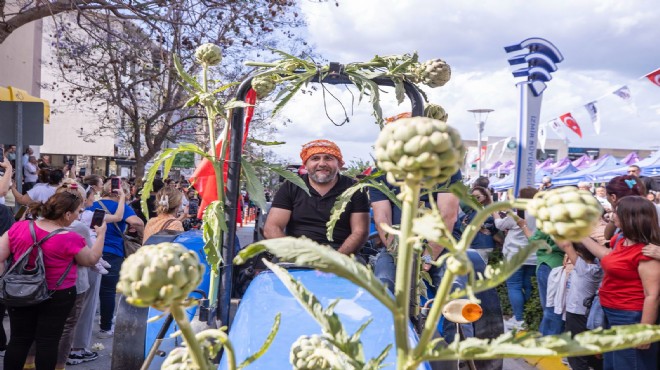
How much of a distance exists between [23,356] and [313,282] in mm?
2615

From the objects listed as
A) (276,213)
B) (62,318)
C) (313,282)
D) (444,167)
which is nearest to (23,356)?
(62,318)

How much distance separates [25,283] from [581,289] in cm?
450

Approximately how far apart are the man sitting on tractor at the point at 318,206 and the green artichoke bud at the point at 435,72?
1.77 meters

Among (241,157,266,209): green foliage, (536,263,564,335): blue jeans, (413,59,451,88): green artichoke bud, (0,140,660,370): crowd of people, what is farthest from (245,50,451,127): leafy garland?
(536,263,564,335): blue jeans

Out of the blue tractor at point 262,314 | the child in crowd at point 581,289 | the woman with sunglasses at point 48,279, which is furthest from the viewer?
the child in crowd at point 581,289

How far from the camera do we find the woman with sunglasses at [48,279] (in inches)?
170

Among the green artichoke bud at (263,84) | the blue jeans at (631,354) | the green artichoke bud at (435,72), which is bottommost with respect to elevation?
the blue jeans at (631,354)

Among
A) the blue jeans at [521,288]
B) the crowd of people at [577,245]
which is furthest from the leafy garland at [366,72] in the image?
the blue jeans at [521,288]

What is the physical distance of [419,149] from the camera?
2.56 ft

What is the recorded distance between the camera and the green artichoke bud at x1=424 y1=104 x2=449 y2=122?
2752mm

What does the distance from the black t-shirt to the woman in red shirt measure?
1.84 m

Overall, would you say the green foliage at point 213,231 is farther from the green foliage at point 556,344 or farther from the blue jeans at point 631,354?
the blue jeans at point 631,354

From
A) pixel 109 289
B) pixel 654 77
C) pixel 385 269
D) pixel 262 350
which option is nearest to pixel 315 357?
pixel 262 350

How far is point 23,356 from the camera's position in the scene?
4.34 meters
